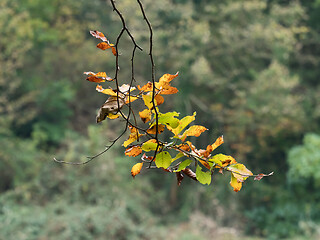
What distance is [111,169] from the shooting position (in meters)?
8.42

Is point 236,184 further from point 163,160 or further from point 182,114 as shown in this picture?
point 182,114

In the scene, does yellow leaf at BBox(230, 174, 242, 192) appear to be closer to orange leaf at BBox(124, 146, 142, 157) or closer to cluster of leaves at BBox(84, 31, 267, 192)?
cluster of leaves at BBox(84, 31, 267, 192)

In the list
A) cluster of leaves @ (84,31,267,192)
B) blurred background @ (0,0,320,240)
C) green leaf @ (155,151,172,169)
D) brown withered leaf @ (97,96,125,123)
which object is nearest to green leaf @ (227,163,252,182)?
cluster of leaves @ (84,31,267,192)

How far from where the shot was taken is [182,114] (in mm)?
8703

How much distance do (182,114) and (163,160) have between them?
7.71m

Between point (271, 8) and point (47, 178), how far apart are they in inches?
212

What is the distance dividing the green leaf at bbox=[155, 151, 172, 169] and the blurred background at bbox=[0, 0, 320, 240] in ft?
20.6

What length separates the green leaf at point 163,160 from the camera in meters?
1.00

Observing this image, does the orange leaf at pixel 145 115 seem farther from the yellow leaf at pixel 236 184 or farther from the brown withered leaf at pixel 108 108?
the yellow leaf at pixel 236 184

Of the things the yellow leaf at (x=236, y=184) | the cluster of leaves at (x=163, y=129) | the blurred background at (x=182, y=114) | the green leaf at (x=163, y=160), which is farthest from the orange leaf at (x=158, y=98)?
the blurred background at (x=182, y=114)

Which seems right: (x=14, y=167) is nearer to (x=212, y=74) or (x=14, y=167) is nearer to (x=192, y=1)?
(x=212, y=74)

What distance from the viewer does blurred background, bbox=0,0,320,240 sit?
8094 mm

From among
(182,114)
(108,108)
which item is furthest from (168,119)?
(182,114)

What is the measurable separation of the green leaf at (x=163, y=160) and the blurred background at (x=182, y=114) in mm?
6264
